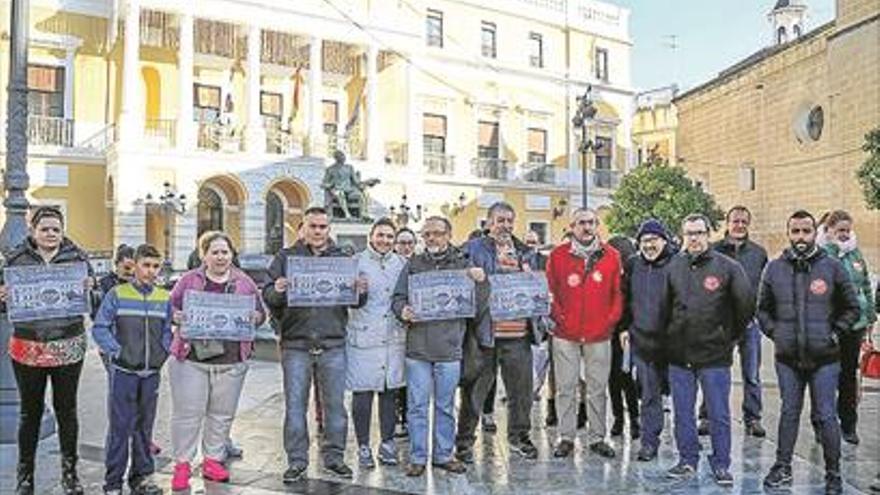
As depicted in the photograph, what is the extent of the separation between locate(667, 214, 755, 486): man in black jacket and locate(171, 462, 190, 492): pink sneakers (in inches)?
133

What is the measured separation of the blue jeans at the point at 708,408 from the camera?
21.0 ft

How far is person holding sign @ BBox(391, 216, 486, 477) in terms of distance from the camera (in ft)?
21.7

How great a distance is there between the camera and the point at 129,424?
19.8ft

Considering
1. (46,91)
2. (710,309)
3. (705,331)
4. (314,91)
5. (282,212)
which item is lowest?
(705,331)

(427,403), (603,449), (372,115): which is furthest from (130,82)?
(603,449)

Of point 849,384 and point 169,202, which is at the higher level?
point 169,202

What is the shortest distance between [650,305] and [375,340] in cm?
202

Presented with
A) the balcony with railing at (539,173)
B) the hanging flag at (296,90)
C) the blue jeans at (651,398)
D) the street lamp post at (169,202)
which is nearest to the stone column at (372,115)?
the hanging flag at (296,90)

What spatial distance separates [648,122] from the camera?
179ft

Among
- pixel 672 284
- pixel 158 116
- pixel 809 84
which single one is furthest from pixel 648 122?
pixel 672 284

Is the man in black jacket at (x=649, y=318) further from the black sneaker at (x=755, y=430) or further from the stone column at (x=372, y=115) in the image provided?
the stone column at (x=372, y=115)

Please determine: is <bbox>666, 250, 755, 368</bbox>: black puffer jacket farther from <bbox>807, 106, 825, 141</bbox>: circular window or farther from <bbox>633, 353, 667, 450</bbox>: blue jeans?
<bbox>807, 106, 825, 141</bbox>: circular window

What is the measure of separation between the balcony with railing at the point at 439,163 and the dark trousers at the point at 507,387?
30013 millimetres

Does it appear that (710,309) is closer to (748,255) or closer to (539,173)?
(748,255)
